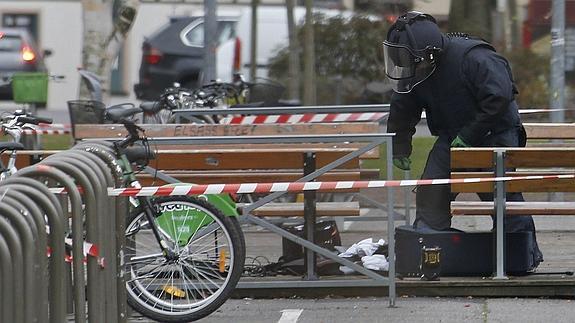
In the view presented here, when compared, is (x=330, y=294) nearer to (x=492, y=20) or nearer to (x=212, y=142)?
(x=212, y=142)

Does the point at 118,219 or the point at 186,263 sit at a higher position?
the point at 118,219

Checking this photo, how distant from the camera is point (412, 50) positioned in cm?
849

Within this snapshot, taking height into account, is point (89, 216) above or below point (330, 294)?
above

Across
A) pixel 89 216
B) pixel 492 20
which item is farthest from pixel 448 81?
pixel 492 20

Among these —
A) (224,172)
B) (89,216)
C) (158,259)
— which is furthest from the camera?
(224,172)

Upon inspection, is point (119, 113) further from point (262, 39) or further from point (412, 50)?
point (262, 39)

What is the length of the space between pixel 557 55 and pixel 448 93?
5.54m

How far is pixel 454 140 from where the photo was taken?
846cm

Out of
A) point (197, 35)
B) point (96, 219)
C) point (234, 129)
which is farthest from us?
point (197, 35)

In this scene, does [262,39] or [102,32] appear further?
[262,39]

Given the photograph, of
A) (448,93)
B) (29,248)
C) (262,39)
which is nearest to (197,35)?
(262,39)

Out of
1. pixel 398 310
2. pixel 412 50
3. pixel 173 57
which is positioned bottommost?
pixel 398 310

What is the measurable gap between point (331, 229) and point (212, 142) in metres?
1.14

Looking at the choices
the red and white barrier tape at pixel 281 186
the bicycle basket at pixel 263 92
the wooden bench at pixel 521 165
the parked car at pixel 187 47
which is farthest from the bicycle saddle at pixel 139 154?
the parked car at pixel 187 47
